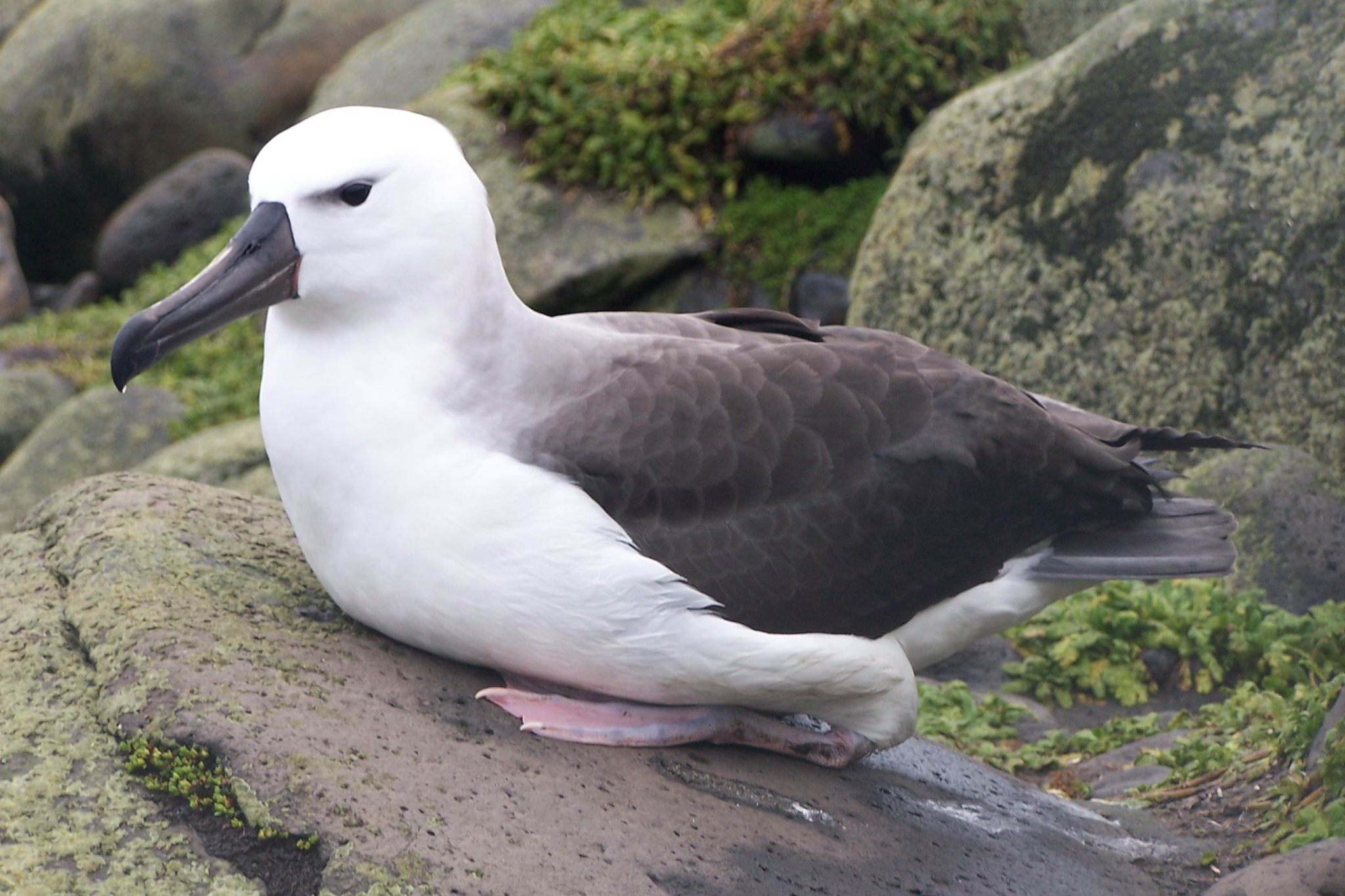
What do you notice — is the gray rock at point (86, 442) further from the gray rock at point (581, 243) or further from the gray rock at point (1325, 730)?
the gray rock at point (1325, 730)

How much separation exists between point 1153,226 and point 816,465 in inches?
134

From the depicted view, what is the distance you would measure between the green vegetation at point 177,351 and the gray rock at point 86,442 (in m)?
0.21

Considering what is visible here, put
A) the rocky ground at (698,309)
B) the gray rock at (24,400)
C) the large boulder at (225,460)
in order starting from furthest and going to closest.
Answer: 1. the gray rock at (24,400)
2. the large boulder at (225,460)
3. the rocky ground at (698,309)

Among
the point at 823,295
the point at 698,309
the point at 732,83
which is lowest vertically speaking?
the point at 698,309

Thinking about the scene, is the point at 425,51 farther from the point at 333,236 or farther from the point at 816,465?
the point at 816,465

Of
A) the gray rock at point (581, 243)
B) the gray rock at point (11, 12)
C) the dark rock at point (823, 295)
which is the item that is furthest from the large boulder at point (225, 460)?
the gray rock at point (11, 12)

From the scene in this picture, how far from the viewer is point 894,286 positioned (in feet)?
24.0

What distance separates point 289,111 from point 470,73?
5.34 meters

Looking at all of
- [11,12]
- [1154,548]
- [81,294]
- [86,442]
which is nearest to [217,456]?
[86,442]

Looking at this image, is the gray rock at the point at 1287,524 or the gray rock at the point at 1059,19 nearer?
the gray rock at the point at 1287,524

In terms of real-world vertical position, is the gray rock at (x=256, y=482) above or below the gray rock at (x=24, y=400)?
above

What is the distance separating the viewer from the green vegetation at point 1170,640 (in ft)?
17.8

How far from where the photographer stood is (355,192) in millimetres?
3586

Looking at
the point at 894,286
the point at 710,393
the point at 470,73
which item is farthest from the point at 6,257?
the point at 710,393
